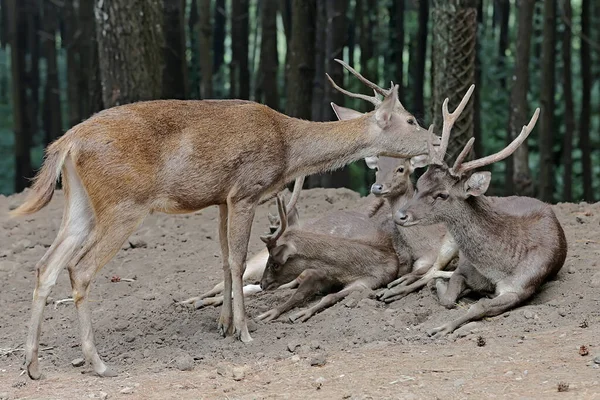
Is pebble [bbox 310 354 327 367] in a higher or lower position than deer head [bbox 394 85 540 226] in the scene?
lower

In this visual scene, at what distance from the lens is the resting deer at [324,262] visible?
8039mm

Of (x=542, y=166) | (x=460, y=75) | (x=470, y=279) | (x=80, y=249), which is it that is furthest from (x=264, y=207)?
(x=542, y=166)

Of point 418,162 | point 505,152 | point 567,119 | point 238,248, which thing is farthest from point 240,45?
point 505,152

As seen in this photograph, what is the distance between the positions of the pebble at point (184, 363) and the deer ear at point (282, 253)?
1.91m

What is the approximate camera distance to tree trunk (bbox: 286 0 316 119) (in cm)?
1294

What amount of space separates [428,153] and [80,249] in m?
2.64

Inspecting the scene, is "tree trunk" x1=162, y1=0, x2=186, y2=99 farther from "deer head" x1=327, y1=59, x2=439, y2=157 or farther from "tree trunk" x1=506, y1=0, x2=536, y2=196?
"deer head" x1=327, y1=59, x2=439, y2=157

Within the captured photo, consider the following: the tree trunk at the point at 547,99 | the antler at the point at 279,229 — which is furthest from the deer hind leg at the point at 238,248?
the tree trunk at the point at 547,99

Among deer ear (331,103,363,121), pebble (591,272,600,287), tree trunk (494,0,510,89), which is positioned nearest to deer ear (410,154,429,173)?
deer ear (331,103,363,121)

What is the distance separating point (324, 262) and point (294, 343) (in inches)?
65.5

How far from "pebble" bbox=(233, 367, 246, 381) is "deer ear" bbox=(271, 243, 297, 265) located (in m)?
2.19

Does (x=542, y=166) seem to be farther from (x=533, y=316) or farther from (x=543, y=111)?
(x=533, y=316)

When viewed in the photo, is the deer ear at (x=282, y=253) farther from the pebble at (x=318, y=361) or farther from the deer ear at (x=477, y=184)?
the pebble at (x=318, y=361)

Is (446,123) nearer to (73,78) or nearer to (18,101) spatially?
(18,101)
